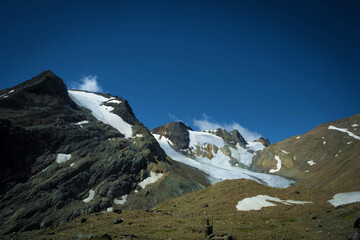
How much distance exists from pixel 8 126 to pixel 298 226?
3618 inches

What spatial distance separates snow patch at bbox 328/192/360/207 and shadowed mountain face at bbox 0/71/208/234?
6160cm

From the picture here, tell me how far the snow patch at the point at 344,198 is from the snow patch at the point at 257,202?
17.4 feet

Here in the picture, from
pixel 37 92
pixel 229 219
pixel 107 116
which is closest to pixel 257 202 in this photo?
pixel 229 219

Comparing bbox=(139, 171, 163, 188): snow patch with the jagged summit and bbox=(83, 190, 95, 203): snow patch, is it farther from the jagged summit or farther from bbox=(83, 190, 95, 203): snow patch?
the jagged summit

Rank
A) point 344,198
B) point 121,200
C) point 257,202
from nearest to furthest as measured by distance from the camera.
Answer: point 257,202 → point 344,198 → point 121,200

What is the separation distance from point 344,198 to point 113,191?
2874 inches

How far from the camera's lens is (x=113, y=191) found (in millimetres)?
84938

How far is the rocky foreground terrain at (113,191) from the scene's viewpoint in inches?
1060

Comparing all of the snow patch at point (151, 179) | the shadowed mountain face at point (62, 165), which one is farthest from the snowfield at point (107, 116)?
the snow patch at point (151, 179)

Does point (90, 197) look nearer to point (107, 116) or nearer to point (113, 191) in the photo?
point (113, 191)

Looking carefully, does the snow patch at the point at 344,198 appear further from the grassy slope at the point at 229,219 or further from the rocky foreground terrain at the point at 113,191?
the grassy slope at the point at 229,219

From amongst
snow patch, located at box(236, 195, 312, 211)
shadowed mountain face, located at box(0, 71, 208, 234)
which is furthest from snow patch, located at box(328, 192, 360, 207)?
shadowed mountain face, located at box(0, 71, 208, 234)

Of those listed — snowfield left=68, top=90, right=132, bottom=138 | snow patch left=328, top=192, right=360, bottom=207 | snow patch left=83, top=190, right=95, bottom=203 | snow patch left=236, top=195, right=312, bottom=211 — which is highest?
snowfield left=68, top=90, right=132, bottom=138

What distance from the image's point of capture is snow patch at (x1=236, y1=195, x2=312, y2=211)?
39.8 metres
